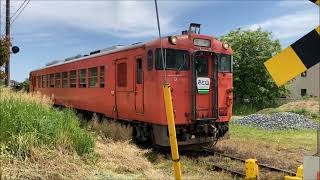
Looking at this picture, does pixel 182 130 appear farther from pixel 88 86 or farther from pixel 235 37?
pixel 235 37

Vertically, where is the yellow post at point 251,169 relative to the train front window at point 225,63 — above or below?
below

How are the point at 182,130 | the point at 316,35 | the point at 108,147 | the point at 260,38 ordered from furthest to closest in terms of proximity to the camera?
the point at 260,38, the point at 182,130, the point at 108,147, the point at 316,35

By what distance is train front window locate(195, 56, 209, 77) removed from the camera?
12.1m

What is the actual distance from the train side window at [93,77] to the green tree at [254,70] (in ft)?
73.2

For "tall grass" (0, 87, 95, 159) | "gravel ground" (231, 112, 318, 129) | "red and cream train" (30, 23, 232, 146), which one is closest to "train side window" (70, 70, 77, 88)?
"red and cream train" (30, 23, 232, 146)

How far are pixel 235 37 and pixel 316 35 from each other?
37200 mm

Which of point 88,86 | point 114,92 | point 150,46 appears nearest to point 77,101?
point 88,86

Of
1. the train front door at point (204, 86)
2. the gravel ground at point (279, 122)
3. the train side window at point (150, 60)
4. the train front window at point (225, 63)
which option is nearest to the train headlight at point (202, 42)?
the train front door at point (204, 86)

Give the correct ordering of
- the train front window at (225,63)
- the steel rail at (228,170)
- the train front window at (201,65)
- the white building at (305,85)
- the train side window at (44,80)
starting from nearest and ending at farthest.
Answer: the steel rail at (228,170) < the train front window at (201,65) < the train front window at (225,63) < the train side window at (44,80) < the white building at (305,85)

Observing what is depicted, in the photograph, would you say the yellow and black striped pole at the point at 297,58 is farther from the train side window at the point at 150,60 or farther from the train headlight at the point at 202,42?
the train headlight at the point at 202,42

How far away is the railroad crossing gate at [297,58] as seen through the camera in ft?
11.4

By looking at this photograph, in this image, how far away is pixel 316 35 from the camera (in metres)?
3.50

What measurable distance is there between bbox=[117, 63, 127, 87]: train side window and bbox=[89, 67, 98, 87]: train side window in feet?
7.54

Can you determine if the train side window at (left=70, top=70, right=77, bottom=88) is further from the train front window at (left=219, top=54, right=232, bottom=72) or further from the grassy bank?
the grassy bank
